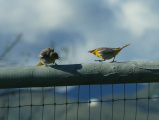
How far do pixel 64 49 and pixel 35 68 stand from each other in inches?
61.3

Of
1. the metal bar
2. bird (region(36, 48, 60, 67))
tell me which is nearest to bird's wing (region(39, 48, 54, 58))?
bird (region(36, 48, 60, 67))

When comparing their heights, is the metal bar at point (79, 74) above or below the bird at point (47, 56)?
below

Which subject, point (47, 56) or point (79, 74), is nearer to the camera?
point (79, 74)

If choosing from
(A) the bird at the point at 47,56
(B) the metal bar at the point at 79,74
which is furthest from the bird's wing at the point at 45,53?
(B) the metal bar at the point at 79,74

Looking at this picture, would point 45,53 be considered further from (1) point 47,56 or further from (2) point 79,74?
(2) point 79,74

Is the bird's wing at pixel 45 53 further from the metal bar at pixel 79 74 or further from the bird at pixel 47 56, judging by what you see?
the metal bar at pixel 79 74

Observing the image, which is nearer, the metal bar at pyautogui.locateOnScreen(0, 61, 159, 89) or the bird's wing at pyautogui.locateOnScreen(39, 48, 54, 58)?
the metal bar at pyautogui.locateOnScreen(0, 61, 159, 89)

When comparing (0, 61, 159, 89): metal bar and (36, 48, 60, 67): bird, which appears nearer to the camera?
(0, 61, 159, 89): metal bar

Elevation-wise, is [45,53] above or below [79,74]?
above

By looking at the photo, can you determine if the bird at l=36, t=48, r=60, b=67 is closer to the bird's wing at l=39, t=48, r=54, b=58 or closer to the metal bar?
the bird's wing at l=39, t=48, r=54, b=58

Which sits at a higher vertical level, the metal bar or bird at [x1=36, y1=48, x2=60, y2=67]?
bird at [x1=36, y1=48, x2=60, y2=67]

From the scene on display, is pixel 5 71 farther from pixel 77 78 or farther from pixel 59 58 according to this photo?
pixel 59 58

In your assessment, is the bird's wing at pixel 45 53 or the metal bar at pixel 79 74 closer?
the metal bar at pixel 79 74

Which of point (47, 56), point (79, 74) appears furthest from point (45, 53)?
point (79, 74)
